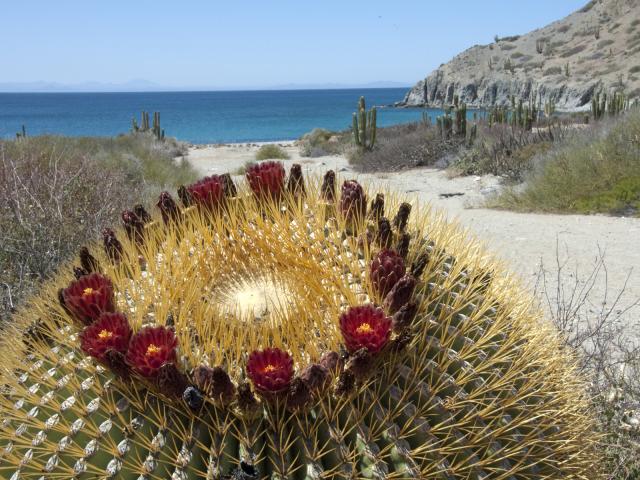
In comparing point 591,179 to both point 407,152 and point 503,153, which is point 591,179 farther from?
point 407,152

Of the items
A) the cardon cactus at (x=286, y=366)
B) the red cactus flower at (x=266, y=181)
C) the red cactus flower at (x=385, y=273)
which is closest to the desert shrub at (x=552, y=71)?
the red cactus flower at (x=266, y=181)

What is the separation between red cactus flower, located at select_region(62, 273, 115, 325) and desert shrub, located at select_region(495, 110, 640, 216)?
10582 millimetres

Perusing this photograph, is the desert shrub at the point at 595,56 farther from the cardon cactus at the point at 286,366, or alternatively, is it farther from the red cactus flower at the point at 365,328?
the red cactus flower at the point at 365,328

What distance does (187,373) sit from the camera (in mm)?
1774

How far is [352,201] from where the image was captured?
2332 millimetres

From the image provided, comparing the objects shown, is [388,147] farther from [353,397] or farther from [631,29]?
[631,29]

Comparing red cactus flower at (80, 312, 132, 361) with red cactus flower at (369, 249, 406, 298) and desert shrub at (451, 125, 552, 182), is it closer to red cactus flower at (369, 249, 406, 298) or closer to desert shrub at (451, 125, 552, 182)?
red cactus flower at (369, 249, 406, 298)

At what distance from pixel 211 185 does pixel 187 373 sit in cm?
104

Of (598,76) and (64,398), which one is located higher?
(598,76)

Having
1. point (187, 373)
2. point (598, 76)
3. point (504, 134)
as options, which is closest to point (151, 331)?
point (187, 373)

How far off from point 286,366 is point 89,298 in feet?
2.41

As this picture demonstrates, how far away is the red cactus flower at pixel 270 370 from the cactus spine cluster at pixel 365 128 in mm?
22622

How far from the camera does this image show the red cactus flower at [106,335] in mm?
1784

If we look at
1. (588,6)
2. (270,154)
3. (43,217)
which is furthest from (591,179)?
(588,6)
